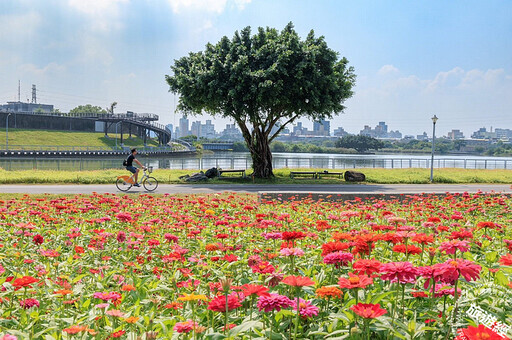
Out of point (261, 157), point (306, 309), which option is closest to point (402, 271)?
point (306, 309)

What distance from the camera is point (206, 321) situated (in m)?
2.94

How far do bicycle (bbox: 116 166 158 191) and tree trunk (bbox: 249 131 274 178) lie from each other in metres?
8.76

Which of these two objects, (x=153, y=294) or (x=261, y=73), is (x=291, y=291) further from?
(x=261, y=73)

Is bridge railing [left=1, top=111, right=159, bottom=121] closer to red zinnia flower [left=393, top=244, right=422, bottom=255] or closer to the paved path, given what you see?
the paved path

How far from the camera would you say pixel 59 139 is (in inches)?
3551

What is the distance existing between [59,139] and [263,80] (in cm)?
8068

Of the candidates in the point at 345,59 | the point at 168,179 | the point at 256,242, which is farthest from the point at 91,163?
the point at 256,242

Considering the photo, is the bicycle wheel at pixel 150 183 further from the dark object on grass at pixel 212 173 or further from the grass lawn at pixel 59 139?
the grass lawn at pixel 59 139

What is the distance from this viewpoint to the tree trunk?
26812 millimetres

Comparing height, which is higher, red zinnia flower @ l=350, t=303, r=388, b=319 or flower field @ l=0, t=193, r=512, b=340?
red zinnia flower @ l=350, t=303, r=388, b=319

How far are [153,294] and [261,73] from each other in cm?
2030

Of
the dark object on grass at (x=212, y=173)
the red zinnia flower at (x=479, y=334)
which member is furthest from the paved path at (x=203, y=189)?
the red zinnia flower at (x=479, y=334)

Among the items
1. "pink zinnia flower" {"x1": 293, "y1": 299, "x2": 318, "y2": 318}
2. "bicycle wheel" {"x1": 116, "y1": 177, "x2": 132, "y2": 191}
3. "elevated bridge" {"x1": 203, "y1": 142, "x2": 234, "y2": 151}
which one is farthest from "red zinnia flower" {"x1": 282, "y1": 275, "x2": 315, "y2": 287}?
"elevated bridge" {"x1": 203, "y1": 142, "x2": 234, "y2": 151}

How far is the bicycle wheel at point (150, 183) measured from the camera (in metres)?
19.2
